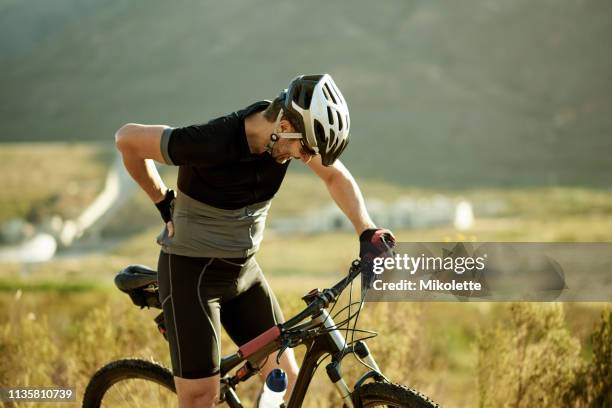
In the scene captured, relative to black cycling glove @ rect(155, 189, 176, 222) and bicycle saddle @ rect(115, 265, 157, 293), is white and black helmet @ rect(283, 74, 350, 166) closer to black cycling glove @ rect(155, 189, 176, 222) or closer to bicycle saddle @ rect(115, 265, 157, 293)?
black cycling glove @ rect(155, 189, 176, 222)

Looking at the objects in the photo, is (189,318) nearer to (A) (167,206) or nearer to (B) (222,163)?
(A) (167,206)

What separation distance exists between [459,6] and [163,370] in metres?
95.1

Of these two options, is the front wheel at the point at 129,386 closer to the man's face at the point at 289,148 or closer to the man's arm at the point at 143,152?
the man's arm at the point at 143,152

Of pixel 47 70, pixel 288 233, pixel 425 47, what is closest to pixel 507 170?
pixel 288 233

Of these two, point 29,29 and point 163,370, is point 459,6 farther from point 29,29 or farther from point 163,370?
point 163,370

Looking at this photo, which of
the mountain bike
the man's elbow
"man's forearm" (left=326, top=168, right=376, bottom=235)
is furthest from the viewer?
"man's forearm" (left=326, top=168, right=376, bottom=235)

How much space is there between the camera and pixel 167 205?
3475 millimetres

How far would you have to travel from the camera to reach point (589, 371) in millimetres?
5016

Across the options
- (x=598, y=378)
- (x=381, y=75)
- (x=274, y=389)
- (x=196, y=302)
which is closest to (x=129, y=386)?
(x=196, y=302)

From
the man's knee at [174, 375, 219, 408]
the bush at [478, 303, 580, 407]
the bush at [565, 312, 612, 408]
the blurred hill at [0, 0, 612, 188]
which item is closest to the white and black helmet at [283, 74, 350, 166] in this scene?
the man's knee at [174, 375, 219, 408]

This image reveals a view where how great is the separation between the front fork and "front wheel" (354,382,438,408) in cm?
3

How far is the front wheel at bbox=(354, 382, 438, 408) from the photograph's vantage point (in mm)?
2928

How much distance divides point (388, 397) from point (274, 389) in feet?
1.42

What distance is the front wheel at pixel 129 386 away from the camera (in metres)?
3.88
